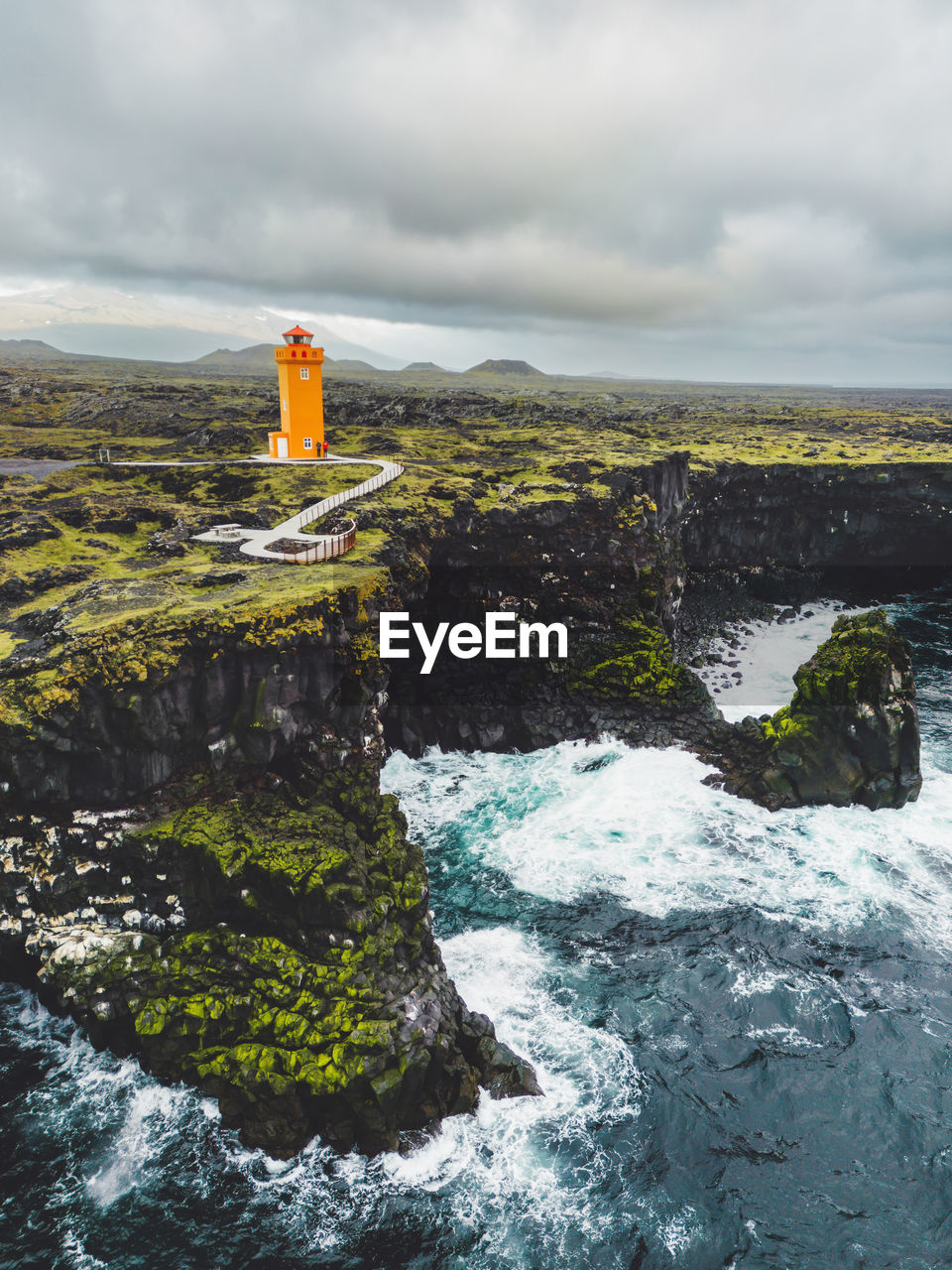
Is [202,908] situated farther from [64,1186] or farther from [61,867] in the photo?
[64,1186]

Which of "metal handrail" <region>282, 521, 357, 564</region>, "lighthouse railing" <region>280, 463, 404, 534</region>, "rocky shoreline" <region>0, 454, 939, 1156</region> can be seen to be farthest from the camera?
"lighthouse railing" <region>280, 463, 404, 534</region>

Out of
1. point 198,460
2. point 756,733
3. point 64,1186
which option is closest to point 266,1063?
point 64,1186

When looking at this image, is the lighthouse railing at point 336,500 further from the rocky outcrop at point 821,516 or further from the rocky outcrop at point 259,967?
the rocky outcrop at point 821,516

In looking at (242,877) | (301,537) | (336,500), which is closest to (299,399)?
(336,500)

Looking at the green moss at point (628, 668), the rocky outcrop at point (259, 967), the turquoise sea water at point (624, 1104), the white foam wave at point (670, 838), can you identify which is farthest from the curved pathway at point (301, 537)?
the green moss at point (628, 668)

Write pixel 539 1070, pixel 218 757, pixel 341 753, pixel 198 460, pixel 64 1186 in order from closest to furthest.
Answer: pixel 64 1186 → pixel 539 1070 → pixel 218 757 → pixel 341 753 → pixel 198 460

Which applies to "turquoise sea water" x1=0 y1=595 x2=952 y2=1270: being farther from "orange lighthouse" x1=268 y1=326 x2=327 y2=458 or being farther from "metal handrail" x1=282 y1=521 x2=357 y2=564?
"orange lighthouse" x1=268 y1=326 x2=327 y2=458

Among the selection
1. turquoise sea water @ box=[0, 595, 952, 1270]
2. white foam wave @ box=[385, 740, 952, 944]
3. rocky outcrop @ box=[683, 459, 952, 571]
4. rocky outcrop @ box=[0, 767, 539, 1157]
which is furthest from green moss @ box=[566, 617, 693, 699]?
rocky outcrop @ box=[683, 459, 952, 571]
